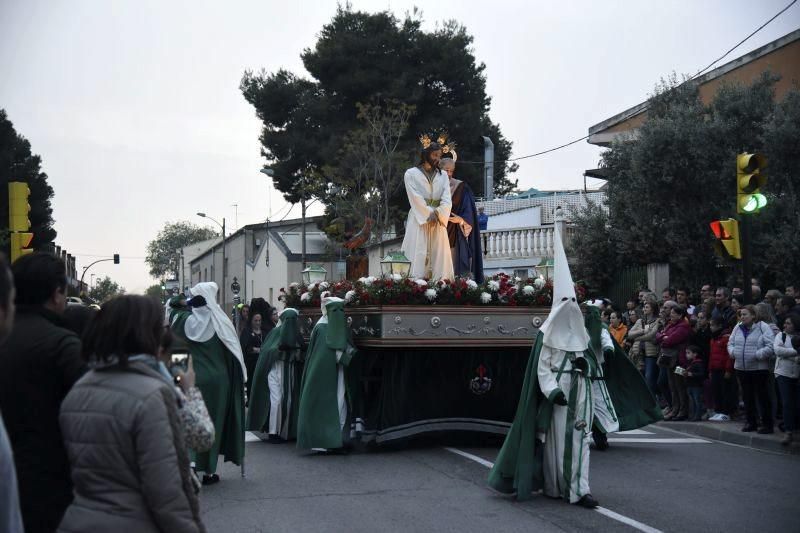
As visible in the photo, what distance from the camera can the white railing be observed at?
2814 centimetres

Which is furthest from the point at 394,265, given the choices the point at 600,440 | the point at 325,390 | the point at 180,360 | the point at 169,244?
the point at 169,244

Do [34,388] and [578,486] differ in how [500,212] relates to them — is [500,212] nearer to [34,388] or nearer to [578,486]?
[578,486]

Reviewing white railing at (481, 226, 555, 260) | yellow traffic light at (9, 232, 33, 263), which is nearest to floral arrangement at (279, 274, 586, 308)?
yellow traffic light at (9, 232, 33, 263)

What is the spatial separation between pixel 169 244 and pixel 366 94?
322 feet

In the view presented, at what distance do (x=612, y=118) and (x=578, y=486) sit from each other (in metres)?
26.1

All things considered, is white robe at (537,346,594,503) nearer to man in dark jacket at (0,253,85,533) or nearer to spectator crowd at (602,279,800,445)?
spectator crowd at (602,279,800,445)

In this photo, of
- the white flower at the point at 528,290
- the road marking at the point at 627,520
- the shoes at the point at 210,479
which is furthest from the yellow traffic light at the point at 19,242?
the road marking at the point at 627,520

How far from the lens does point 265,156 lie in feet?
147

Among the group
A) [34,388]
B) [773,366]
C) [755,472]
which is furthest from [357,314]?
[34,388]

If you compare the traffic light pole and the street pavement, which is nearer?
the street pavement

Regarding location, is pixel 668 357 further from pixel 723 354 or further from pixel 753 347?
pixel 753 347

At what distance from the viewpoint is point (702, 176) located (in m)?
23.2

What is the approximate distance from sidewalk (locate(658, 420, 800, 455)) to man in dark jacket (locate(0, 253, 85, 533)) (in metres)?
10.3

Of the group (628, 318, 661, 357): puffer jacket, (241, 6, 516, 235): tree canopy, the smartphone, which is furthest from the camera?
(241, 6, 516, 235): tree canopy
